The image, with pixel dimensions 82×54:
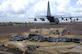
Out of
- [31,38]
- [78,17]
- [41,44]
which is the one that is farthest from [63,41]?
[78,17]

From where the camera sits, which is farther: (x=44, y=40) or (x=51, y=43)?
(x=44, y=40)

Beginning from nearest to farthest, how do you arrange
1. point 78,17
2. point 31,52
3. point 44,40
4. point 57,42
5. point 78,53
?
point 78,53
point 31,52
point 57,42
point 44,40
point 78,17

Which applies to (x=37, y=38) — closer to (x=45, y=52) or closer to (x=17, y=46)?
(x=17, y=46)

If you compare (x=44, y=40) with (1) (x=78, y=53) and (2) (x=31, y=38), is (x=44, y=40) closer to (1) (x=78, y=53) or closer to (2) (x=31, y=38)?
(2) (x=31, y=38)

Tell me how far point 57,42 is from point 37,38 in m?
2.27

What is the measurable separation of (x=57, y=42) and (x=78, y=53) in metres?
4.83

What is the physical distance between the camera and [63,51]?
1226 cm

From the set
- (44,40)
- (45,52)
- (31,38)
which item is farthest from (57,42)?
(45,52)

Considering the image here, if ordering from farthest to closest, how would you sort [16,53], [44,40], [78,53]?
[44,40]
[16,53]
[78,53]

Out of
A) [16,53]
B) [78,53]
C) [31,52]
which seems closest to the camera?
[78,53]

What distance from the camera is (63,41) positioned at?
1680 cm

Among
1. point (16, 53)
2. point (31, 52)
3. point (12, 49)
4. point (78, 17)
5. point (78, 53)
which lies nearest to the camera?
point (78, 53)

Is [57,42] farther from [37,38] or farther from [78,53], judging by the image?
[78,53]

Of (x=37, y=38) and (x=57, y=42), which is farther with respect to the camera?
(x=37, y=38)
